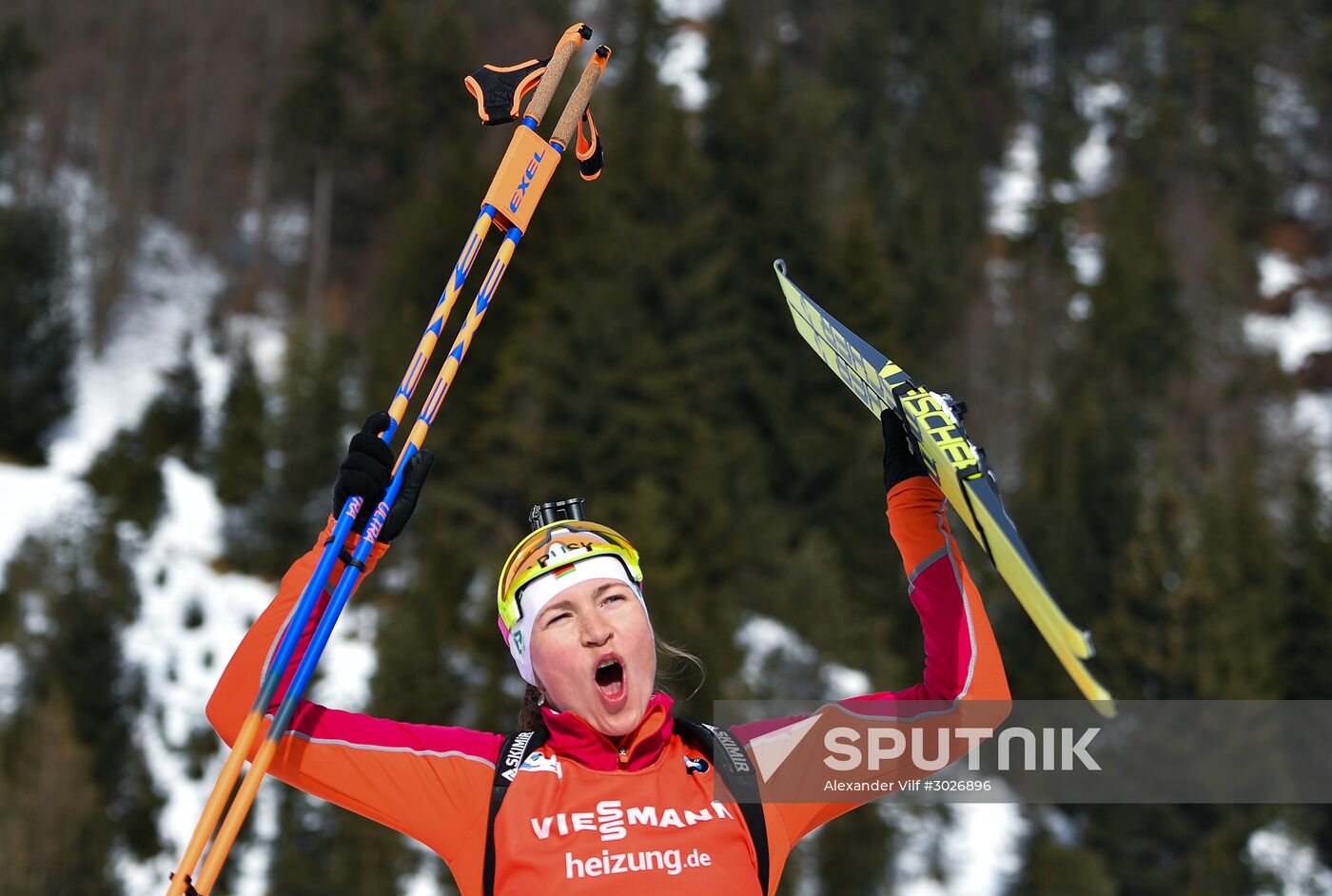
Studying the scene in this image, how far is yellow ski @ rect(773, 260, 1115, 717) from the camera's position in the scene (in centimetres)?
258

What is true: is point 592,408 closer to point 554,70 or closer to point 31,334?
point 31,334

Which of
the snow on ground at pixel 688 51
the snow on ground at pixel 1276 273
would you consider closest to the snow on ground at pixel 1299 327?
the snow on ground at pixel 1276 273

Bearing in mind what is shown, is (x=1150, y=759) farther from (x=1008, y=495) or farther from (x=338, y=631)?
(x=338, y=631)

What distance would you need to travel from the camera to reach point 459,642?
87.2 feet

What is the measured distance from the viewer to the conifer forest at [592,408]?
25.7m

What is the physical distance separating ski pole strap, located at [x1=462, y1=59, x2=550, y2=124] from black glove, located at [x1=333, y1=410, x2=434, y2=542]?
1050mm

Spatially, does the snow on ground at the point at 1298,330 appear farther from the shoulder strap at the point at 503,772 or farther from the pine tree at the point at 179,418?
the shoulder strap at the point at 503,772

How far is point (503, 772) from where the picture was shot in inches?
127

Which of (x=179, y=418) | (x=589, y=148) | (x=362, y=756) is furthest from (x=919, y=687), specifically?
(x=179, y=418)

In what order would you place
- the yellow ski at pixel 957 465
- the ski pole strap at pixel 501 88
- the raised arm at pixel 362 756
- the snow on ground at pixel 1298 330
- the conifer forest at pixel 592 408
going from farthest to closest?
the snow on ground at pixel 1298 330 → the conifer forest at pixel 592 408 → the ski pole strap at pixel 501 88 → the raised arm at pixel 362 756 → the yellow ski at pixel 957 465

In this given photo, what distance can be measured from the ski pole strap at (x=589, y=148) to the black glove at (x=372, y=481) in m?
1.05

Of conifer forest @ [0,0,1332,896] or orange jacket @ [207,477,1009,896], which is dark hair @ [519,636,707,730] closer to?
orange jacket @ [207,477,1009,896]

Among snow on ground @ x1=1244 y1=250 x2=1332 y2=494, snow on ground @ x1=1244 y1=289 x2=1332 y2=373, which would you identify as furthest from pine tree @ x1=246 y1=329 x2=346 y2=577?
snow on ground @ x1=1244 y1=289 x2=1332 y2=373

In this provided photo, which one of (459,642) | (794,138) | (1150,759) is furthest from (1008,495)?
(459,642)
